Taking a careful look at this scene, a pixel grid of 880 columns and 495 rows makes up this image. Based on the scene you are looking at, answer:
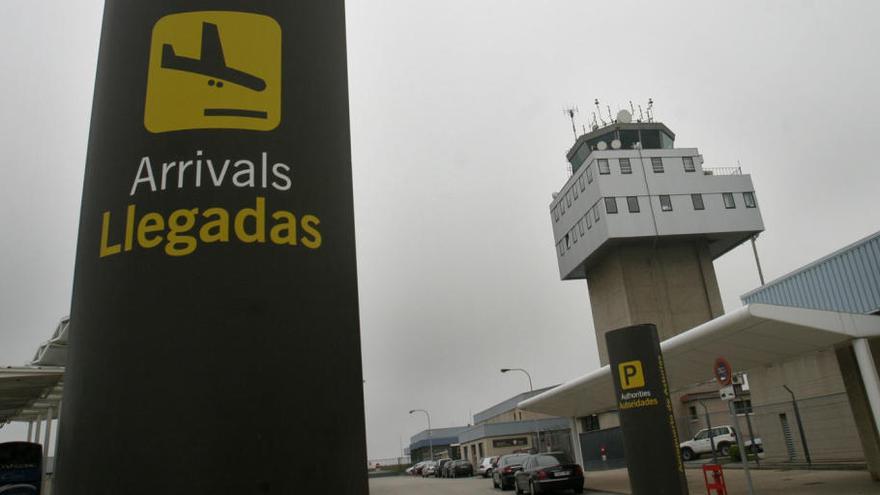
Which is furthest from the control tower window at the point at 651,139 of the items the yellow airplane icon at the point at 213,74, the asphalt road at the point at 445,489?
the yellow airplane icon at the point at 213,74

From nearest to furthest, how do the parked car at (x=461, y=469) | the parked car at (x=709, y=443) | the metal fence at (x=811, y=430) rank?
the metal fence at (x=811, y=430) → the parked car at (x=709, y=443) → the parked car at (x=461, y=469)

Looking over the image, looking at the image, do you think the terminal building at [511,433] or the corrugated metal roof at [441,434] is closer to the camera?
the terminal building at [511,433]

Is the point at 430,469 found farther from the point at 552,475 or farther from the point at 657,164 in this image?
the point at 552,475

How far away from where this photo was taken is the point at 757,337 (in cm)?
1449

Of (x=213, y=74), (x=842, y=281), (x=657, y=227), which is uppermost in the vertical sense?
(x=657, y=227)

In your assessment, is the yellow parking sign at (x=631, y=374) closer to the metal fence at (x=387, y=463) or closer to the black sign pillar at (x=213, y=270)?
the black sign pillar at (x=213, y=270)

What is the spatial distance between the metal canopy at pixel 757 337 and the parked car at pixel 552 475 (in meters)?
3.23

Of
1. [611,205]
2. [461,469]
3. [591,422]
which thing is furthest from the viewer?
[591,422]

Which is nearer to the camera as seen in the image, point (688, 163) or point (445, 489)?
point (445, 489)

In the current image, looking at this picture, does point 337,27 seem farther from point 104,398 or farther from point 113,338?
point 104,398

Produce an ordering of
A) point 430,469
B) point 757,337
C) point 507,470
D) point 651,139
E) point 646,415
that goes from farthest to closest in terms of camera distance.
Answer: point 430,469 < point 651,139 < point 507,470 < point 757,337 < point 646,415

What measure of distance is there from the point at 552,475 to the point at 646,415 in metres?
7.36

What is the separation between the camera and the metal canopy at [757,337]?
42.4ft

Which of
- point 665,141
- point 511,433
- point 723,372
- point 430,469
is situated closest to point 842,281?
point 723,372
